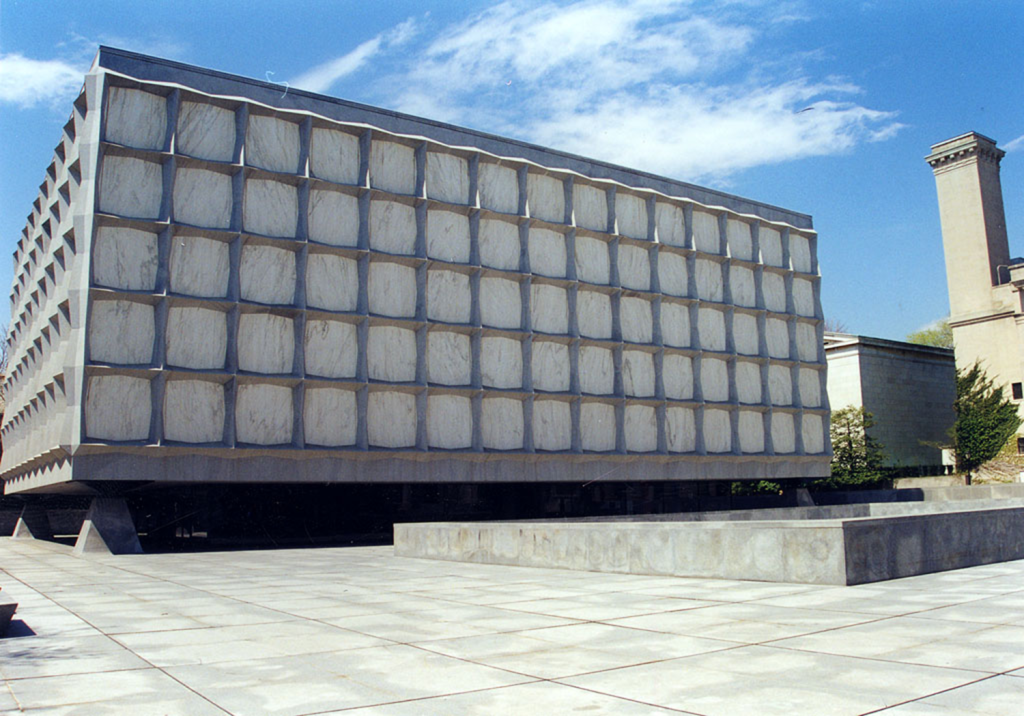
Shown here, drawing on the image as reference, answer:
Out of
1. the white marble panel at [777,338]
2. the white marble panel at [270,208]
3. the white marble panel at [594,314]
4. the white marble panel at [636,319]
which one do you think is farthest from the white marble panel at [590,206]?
the white marble panel at [270,208]

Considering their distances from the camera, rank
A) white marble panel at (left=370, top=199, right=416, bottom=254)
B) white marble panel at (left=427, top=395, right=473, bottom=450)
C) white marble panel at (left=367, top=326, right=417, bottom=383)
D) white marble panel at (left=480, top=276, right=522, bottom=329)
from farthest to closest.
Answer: white marble panel at (left=480, top=276, right=522, bottom=329)
white marble panel at (left=427, top=395, right=473, bottom=450)
white marble panel at (left=370, top=199, right=416, bottom=254)
white marble panel at (left=367, top=326, right=417, bottom=383)

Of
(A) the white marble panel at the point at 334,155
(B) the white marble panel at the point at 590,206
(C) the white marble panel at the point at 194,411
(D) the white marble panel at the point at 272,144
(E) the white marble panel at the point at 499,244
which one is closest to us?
(C) the white marble panel at the point at 194,411

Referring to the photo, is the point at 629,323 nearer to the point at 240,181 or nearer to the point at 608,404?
the point at 608,404

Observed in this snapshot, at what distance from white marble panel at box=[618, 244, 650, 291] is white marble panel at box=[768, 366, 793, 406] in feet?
32.5

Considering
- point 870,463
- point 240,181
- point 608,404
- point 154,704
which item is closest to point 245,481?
point 240,181

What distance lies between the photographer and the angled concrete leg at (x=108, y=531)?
27734mm

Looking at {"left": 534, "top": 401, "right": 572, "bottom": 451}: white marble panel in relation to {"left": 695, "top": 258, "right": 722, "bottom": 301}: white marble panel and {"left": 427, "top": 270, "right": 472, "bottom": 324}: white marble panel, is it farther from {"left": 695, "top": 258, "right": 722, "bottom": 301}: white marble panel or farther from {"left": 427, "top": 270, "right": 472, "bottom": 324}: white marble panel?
{"left": 695, "top": 258, "right": 722, "bottom": 301}: white marble panel

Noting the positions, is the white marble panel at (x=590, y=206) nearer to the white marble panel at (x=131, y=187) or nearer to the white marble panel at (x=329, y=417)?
the white marble panel at (x=329, y=417)

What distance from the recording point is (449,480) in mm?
34000

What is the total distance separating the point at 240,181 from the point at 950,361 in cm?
5429

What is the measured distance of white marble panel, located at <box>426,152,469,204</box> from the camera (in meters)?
34.7

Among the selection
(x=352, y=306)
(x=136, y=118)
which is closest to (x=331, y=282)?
(x=352, y=306)

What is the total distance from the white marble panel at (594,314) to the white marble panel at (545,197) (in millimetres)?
3747

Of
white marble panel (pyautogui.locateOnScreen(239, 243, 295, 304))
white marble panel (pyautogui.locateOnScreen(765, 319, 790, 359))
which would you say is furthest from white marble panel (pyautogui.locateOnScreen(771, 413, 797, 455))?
white marble panel (pyautogui.locateOnScreen(239, 243, 295, 304))
